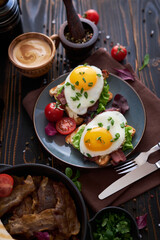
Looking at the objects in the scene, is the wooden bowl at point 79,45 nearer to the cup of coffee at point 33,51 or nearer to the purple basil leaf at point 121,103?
the cup of coffee at point 33,51

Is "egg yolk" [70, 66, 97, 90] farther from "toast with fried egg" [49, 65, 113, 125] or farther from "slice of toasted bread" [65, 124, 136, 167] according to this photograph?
"slice of toasted bread" [65, 124, 136, 167]

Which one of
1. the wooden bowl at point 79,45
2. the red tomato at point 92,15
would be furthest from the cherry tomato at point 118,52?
the red tomato at point 92,15

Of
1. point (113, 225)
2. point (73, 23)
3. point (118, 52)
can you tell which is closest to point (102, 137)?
point (113, 225)

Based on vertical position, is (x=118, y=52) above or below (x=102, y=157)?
above

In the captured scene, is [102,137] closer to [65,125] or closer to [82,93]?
[65,125]

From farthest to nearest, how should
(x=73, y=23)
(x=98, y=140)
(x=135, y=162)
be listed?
1. (x=73, y=23)
2. (x=135, y=162)
3. (x=98, y=140)

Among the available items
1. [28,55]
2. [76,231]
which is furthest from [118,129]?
[28,55]

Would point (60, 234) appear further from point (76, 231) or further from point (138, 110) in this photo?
point (138, 110)
